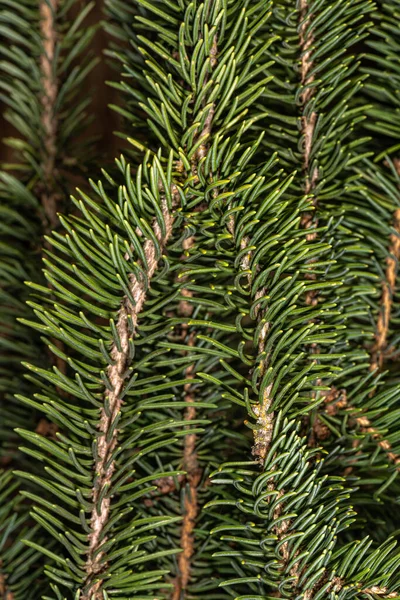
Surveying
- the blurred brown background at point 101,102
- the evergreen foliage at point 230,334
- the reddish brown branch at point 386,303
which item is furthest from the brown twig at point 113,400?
the blurred brown background at point 101,102

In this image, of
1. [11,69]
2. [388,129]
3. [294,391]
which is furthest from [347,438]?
[11,69]

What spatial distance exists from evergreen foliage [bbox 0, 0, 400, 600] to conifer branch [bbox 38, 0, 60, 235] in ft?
0.23

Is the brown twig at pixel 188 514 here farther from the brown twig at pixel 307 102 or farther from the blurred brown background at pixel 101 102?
the blurred brown background at pixel 101 102

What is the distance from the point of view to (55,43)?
1.43ft

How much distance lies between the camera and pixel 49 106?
438 mm

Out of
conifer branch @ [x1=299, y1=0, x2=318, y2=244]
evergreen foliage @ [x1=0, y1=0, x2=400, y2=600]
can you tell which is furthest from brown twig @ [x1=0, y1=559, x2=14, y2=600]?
conifer branch @ [x1=299, y1=0, x2=318, y2=244]

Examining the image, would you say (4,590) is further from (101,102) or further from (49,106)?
(101,102)

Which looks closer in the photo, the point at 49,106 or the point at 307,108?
the point at 307,108

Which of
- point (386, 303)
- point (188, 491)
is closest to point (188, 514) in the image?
point (188, 491)

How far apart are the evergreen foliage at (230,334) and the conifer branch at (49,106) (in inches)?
2.7

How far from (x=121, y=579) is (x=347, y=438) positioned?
4.7 inches

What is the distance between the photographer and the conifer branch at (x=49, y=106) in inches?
16.8

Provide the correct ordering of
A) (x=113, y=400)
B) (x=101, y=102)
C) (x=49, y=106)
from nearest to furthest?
(x=113, y=400), (x=49, y=106), (x=101, y=102)

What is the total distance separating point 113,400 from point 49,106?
241mm
